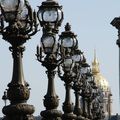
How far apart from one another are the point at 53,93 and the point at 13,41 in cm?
453

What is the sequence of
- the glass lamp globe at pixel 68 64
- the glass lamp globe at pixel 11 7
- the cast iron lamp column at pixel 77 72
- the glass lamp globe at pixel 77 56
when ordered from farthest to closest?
the glass lamp globe at pixel 77 56 → the cast iron lamp column at pixel 77 72 → the glass lamp globe at pixel 68 64 → the glass lamp globe at pixel 11 7

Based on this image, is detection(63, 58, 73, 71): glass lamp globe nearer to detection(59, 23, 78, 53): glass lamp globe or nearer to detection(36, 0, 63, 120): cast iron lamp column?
detection(59, 23, 78, 53): glass lamp globe

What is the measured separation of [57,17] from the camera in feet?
64.4

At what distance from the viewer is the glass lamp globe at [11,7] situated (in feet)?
52.2

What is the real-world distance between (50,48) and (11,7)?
4.62 metres

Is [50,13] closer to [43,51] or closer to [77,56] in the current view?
[43,51]

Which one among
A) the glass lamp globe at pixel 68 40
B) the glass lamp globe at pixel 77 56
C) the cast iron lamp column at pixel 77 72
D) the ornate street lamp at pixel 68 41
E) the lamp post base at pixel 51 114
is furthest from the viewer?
the glass lamp globe at pixel 77 56

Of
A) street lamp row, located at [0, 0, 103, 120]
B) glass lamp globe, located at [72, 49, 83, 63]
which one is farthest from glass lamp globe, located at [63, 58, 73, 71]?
glass lamp globe, located at [72, 49, 83, 63]

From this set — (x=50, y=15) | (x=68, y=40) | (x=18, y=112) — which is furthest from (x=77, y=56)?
(x=18, y=112)

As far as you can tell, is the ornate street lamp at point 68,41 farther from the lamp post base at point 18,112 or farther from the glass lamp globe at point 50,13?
the lamp post base at point 18,112

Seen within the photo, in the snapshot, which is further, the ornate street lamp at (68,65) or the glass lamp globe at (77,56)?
the glass lamp globe at (77,56)

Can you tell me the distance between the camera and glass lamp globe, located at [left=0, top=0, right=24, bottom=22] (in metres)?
15.9

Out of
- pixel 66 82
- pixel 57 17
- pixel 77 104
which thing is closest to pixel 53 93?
pixel 57 17

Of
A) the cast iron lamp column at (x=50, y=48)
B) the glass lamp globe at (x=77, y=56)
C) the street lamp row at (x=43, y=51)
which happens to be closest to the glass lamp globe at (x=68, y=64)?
the street lamp row at (x=43, y=51)
